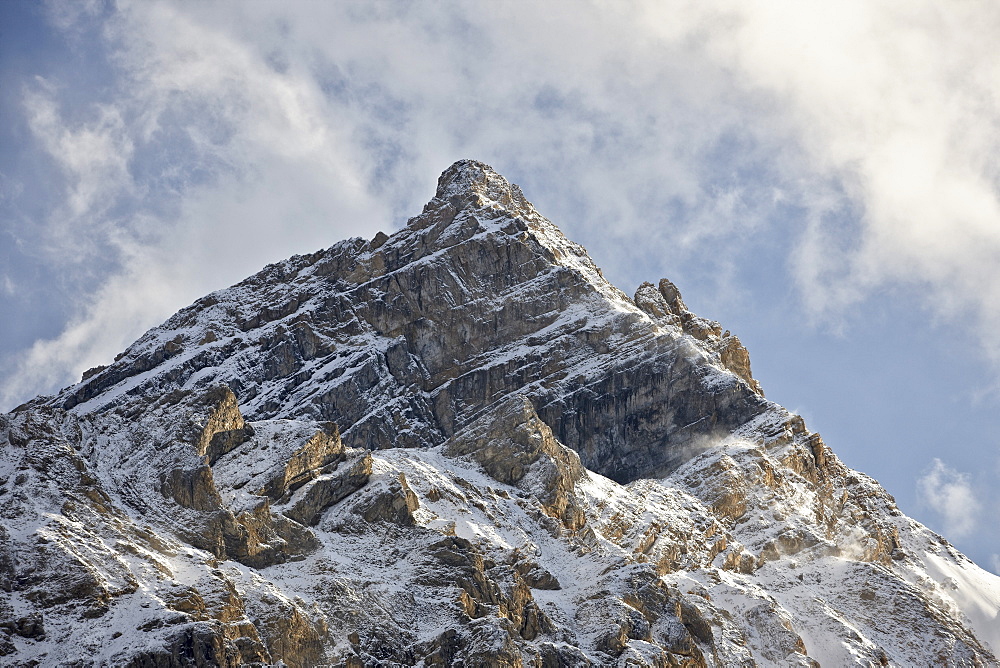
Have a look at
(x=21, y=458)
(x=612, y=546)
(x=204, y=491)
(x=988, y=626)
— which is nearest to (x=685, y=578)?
(x=612, y=546)

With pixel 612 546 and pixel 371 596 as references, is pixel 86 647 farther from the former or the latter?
pixel 612 546

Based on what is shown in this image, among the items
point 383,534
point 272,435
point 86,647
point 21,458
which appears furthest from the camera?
point 272,435

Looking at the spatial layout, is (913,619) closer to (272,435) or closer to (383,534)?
(383,534)

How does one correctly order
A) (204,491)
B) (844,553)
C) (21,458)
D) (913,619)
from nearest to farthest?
1. (21,458)
2. (204,491)
3. (913,619)
4. (844,553)

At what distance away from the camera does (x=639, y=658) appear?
440 feet

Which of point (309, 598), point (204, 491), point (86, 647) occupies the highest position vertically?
point (204, 491)

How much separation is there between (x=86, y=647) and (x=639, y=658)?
48.9 meters

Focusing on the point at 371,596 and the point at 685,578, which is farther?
the point at 685,578

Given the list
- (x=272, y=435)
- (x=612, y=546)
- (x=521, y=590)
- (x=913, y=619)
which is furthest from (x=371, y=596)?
(x=913, y=619)

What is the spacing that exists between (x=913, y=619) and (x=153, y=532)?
83.1 metres

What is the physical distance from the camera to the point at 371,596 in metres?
130

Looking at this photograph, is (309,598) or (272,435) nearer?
(309,598)

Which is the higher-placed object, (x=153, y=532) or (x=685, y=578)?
(x=685, y=578)

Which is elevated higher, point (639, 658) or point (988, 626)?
point (988, 626)
